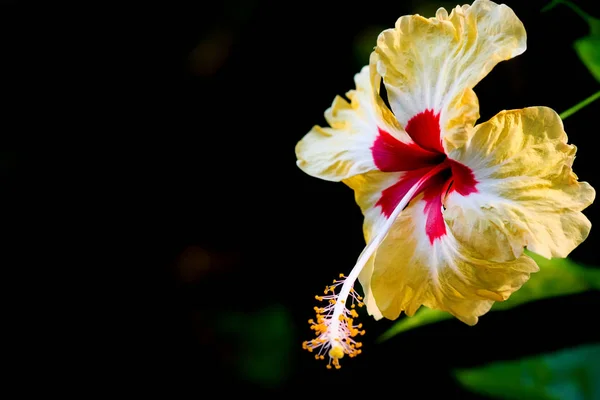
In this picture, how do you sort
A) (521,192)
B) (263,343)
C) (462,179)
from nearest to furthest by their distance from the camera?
(521,192), (462,179), (263,343)

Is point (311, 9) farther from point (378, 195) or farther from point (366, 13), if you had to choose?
point (378, 195)

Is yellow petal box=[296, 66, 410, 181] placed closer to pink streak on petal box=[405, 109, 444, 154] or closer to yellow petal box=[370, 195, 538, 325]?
pink streak on petal box=[405, 109, 444, 154]

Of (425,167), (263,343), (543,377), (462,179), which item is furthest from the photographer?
(263,343)

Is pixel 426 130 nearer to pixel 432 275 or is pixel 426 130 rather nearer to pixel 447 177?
pixel 447 177

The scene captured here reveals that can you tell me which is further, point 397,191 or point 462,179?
point 397,191

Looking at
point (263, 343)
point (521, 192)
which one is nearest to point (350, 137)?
point (521, 192)

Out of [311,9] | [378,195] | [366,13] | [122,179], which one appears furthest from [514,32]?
[122,179]
